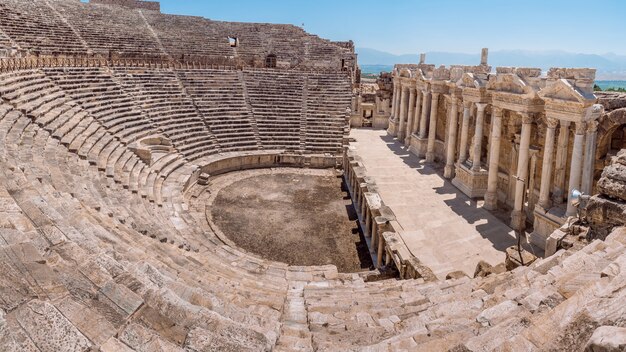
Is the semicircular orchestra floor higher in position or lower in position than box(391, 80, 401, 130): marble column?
lower

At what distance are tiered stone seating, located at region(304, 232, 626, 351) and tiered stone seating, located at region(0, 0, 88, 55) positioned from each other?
26495 millimetres

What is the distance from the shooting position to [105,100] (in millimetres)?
22109

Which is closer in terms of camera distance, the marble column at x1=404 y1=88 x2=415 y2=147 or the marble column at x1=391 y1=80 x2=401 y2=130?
the marble column at x1=404 y1=88 x2=415 y2=147

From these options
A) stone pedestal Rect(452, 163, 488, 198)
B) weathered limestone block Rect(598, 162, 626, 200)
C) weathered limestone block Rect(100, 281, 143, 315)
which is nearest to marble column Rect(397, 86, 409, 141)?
stone pedestal Rect(452, 163, 488, 198)

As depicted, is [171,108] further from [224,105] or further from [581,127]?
[581,127]

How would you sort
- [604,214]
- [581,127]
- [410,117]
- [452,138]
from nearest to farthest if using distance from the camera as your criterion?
[604,214] → [581,127] → [452,138] → [410,117]

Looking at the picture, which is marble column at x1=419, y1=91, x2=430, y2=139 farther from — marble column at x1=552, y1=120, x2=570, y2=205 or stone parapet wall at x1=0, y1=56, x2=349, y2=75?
marble column at x1=552, y1=120, x2=570, y2=205

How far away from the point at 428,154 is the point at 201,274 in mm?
17523

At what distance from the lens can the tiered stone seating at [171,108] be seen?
23219mm

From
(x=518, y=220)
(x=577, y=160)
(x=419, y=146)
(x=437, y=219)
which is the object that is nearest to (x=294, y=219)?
(x=437, y=219)

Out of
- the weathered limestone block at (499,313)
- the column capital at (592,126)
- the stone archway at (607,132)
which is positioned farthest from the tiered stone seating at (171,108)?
the weathered limestone block at (499,313)

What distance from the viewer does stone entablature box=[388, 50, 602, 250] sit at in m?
13.2

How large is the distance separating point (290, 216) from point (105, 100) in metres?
10.9

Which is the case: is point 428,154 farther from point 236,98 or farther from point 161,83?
point 161,83
